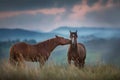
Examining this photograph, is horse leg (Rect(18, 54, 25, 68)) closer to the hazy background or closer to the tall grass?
the tall grass

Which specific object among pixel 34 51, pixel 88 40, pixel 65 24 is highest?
pixel 65 24

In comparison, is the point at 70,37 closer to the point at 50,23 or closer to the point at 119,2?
the point at 50,23

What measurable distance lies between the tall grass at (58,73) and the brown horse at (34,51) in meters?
0.09

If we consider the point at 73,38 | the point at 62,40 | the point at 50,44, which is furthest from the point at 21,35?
the point at 73,38

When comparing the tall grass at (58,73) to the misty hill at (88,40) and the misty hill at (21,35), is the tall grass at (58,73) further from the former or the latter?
the misty hill at (21,35)

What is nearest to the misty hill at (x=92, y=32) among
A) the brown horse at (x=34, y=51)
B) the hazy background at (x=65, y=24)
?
the hazy background at (x=65, y=24)

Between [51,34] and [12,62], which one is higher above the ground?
[51,34]

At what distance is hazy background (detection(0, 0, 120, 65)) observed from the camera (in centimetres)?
345

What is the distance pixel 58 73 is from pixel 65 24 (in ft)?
1.72

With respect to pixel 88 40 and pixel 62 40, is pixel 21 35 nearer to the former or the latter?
pixel 62 40

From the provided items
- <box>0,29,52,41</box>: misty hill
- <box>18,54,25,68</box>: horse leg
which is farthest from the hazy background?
<box>18,54,25,68</box>: horse leg

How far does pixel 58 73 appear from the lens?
341cm

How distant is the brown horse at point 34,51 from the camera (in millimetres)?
3398

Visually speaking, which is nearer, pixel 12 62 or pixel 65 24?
pixel 12 62
